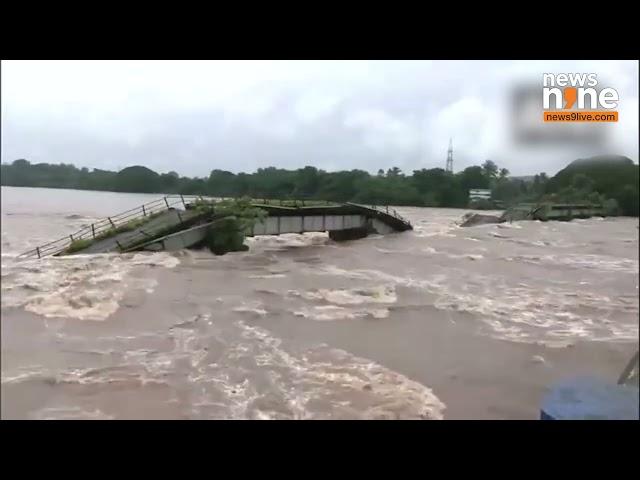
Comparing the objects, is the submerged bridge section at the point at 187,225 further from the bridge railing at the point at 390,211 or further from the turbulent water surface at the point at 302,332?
the turbulent water surface at the point at 302,332

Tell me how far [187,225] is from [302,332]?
9842 mm

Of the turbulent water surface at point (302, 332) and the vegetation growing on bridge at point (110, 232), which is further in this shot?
the vegetation growing on bridge at point (110, 232)

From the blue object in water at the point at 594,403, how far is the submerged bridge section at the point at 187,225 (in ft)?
15.1

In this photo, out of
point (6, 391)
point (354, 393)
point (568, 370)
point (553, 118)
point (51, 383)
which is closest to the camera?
point (6, 391)

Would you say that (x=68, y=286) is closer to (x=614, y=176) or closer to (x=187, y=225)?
(x=614, y=176)

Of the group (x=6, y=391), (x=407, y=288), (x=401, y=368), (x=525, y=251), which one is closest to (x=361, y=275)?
(x=407, y=288)

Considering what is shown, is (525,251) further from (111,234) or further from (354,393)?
(111,234)

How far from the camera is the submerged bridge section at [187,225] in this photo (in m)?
11.8

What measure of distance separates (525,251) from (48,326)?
391 inches

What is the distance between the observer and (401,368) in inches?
275

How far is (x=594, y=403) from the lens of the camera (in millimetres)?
3066

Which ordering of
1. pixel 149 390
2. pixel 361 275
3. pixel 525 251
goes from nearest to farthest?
pixel 149 390 < pixel 525 251 < pixel 361 275

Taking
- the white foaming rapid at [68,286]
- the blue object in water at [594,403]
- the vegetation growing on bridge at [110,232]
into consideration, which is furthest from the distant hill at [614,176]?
the vegetation growing on bridge at [110,232]

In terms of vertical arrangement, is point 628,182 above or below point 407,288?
above
